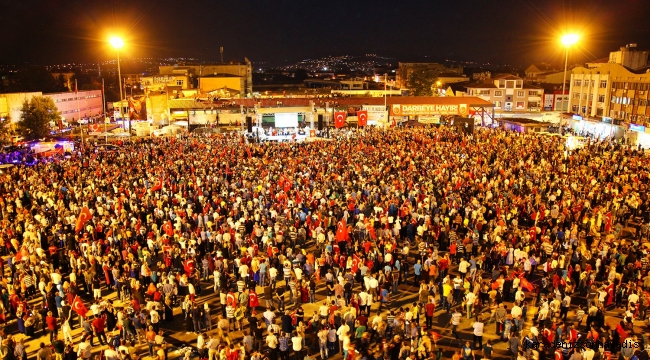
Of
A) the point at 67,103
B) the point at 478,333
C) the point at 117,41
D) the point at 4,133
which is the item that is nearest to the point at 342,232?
the point at 478,333

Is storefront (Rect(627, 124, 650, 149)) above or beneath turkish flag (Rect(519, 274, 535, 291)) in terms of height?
above

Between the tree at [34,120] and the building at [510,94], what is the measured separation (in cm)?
4514

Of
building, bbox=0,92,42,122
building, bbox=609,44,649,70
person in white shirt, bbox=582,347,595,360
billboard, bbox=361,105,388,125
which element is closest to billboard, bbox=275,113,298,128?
billboard, bbox=361,105,388,125

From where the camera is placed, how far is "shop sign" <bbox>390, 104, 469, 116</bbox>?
38875 mm

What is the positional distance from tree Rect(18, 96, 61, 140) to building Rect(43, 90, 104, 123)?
786 cm

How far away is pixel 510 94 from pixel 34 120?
50.3 meters

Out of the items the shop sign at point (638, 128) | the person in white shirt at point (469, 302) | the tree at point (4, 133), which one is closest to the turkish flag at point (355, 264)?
A: the person in white shirt at point (469, 302)

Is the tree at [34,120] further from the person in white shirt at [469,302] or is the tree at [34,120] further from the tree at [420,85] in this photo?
the person in white shirt at [469,302]

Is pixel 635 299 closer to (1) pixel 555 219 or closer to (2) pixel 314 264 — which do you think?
(1) pixel 555 219

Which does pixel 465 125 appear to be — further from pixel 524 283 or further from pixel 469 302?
pixel 469 302

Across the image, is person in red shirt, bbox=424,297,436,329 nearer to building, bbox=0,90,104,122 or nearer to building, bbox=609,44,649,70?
building, bbox=0,90,104,122

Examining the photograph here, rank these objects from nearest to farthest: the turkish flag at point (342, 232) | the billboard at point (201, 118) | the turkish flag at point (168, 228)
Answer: the turkish flag at point (342, 232) → the turkish flag at point (168, 228) → the billboard at point (201, 118)

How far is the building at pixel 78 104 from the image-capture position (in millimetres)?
56188

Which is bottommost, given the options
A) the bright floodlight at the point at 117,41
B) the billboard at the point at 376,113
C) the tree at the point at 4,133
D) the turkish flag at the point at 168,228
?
the turkish flag at the point at 168,228
